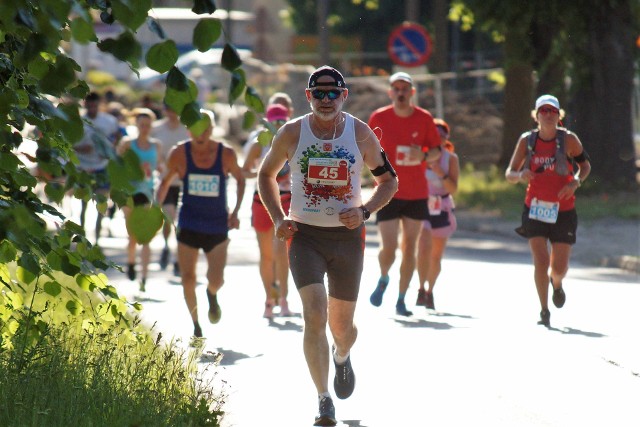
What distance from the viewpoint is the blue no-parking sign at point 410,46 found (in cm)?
2691

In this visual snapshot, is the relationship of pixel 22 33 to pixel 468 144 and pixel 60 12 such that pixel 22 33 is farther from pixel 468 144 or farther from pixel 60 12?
pixel 468 144

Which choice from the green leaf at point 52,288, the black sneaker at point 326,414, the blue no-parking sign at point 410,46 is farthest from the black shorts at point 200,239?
the blue no-parking sign at point 410,46

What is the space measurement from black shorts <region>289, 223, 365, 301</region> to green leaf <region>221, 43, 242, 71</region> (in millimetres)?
3953

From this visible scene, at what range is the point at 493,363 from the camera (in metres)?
9.85

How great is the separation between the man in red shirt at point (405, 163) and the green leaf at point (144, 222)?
8507 millimetres

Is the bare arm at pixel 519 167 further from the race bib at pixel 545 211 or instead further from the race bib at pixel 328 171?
the race bib at pixel 328 171

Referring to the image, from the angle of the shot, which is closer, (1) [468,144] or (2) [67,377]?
(2) [67,377]

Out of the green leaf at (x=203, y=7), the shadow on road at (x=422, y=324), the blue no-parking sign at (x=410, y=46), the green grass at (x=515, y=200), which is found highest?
the blue no-parking sign at (x=410, y=46)

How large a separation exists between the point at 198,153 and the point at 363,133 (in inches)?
147

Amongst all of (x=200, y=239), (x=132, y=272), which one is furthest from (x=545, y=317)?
(x=132, y=272)

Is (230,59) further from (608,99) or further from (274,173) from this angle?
(608,99)

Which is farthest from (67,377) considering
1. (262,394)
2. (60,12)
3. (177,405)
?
(60,12)

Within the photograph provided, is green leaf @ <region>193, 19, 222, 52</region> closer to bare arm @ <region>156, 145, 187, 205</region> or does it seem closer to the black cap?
the black cap

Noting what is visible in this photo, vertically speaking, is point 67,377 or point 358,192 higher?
point 358,192
